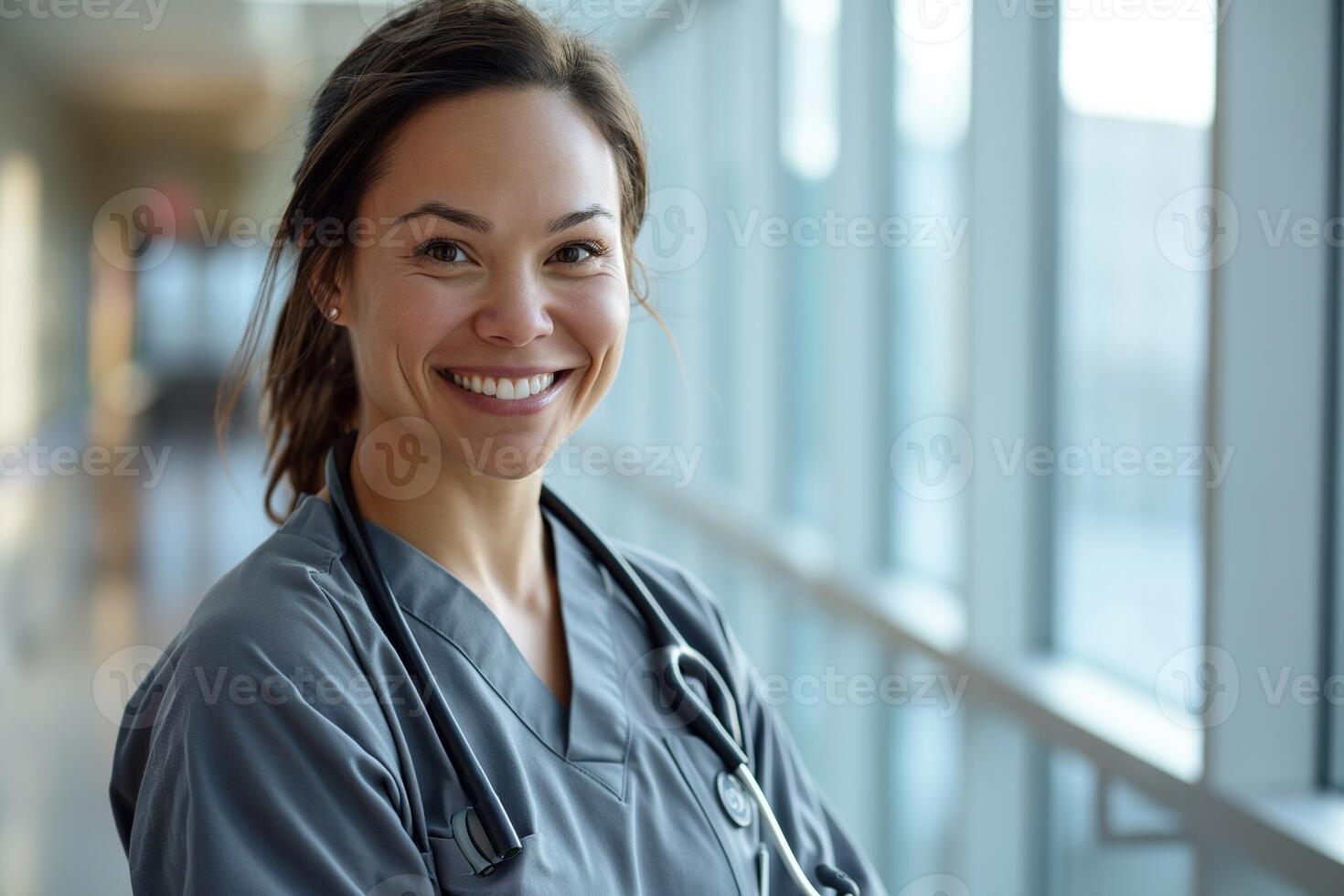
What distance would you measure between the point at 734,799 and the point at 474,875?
0.93 ft

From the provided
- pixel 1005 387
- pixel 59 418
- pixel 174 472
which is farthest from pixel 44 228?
pixel 1005 387

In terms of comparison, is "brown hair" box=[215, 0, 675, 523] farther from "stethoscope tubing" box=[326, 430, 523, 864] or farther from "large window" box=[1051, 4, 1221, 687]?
"large window" box=[1051, 4, 1221, 687]

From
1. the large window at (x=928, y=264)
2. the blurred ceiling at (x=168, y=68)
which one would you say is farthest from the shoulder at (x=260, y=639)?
the blurred ceiling at (x=168, y=68)

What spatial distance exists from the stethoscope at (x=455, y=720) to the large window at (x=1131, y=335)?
0.84m

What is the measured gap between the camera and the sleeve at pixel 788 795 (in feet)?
3.69

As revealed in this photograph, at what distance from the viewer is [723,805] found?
1.01 metres

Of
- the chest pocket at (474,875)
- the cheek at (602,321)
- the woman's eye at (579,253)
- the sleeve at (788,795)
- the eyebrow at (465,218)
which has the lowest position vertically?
the sleeve at (788,795)

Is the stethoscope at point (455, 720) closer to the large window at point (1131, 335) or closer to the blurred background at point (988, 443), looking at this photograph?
the blurred background at point (988, 443)

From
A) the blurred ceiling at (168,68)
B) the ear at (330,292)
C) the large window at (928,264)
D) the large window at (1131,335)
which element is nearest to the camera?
the ear at (330,292)

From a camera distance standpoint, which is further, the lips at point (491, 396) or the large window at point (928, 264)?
the large window at point (928, 264)

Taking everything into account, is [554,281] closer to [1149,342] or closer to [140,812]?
[140,812]

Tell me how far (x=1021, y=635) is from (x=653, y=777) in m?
1.30

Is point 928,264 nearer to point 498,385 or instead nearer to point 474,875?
point 498,385

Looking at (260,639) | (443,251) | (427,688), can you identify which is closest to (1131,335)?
(443,251)
